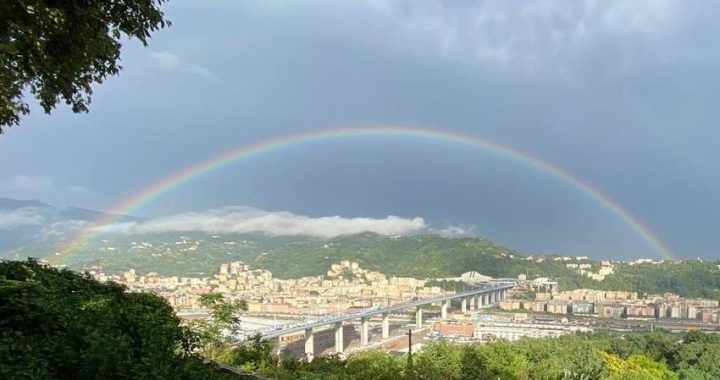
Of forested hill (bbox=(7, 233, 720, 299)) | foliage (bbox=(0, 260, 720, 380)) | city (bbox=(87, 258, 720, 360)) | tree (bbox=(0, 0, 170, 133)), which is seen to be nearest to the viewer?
foliage (bbox=(0, 260, 720, 380))

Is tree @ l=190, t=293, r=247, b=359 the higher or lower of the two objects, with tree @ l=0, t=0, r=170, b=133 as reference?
lower

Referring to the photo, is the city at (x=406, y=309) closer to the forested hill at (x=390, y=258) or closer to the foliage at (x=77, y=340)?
the forested hill at (x=390, y=258)

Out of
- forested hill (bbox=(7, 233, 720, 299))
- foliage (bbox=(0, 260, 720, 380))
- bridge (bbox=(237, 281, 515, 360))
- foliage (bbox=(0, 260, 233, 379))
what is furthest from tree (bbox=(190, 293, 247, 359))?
forested hill (bbox=(7, 233, 720, 299))

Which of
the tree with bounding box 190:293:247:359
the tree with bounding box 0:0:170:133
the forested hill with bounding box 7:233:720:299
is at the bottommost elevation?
the forested hill with bounding box 7:233:720:299

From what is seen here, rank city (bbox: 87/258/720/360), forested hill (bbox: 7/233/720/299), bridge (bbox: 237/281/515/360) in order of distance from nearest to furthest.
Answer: bridge (bbox: 237/281/515/360) → city (bbox: 87/258/720/360) → forested hill (bbox: 7/233/720/299)

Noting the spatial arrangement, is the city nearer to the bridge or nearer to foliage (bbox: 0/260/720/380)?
the bridge

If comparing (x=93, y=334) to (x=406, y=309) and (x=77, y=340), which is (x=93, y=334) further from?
(x=406, y=309)

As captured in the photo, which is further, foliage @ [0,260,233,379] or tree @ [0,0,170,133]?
tree @ [0,0,170,133]

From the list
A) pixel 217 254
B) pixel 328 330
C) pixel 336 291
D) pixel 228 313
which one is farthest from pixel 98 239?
pixel 228 313
